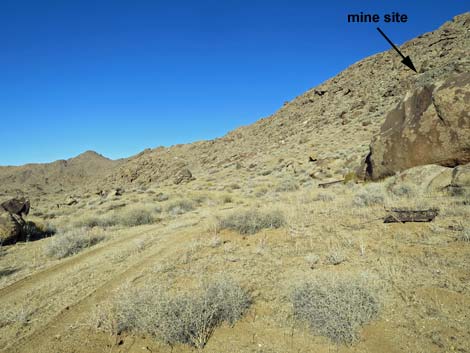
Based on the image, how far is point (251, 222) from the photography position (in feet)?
Answer: 25.7

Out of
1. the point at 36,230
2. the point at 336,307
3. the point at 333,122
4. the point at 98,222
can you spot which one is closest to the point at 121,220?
the point at 98,222

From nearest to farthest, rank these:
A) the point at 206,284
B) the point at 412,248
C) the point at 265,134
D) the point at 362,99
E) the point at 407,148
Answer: the point at 206,284 < the point at 412,248 < the point at 407,148 < the point at 362,99 < the point at 265,134

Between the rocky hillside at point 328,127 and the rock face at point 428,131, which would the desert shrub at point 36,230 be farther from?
the rocky hillside at point 328,127

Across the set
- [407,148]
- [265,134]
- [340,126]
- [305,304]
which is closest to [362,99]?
[340,126]

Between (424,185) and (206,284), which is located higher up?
(424,185)

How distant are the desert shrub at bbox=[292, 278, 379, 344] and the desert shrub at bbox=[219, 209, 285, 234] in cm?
374

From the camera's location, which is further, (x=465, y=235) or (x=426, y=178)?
(x=426, y=178)

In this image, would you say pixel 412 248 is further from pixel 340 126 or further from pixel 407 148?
pixel 340 126

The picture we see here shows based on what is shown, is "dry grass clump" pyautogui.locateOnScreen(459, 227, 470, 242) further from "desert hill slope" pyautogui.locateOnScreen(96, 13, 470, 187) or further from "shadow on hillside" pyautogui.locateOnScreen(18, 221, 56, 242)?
"desert hill slope" pyautogui.locateOnScreen(96, 13, 470, 187)

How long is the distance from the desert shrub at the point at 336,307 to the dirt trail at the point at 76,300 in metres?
3.30

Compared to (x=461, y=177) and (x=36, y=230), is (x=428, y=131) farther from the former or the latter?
(x=36, y=230)

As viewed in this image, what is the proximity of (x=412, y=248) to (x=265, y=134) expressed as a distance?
4536 cm

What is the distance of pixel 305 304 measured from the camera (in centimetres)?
369

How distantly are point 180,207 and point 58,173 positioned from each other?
79.1 metres
